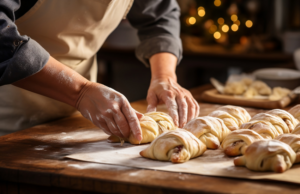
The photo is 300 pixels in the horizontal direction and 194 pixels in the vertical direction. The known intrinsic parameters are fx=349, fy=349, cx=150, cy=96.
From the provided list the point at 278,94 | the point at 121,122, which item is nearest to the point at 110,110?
the point at 121,122

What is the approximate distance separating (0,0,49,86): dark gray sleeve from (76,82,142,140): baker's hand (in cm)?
20

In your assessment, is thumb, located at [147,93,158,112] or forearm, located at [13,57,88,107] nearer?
forearm, located at [13,57,88,107]

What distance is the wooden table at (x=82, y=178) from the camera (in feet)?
2.97

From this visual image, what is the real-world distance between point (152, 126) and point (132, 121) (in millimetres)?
132

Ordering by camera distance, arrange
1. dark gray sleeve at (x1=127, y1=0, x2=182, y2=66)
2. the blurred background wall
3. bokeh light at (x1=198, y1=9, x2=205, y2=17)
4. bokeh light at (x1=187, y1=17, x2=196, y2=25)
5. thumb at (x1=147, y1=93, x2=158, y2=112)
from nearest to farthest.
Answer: thumb at (x1=147, y1=93, x2=158, y2=112) → dark gray sleeve at (x1=127, y1=0, x2=182, y2=66) → the blurred background wall → bokeh light at (x1=198, y1=9, x2=205, y2=17) → bokeh light at (x1=187, y1=17, x2=196, y2=25)

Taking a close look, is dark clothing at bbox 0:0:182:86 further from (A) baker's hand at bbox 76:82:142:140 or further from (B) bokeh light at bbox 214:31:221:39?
(B) bokeh light at bbox 214:31:221:39

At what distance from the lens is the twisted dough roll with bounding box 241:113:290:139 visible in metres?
1.26

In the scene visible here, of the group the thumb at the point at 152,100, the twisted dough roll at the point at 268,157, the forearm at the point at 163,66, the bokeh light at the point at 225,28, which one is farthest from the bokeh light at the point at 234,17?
the twisted dough roll at the point at 268,157

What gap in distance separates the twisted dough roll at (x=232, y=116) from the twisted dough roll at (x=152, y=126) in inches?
8.1

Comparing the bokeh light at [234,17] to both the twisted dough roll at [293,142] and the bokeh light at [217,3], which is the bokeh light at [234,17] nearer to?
the bokeh light at [217,3]

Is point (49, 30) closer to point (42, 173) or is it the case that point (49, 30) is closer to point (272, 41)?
point (42, 173)

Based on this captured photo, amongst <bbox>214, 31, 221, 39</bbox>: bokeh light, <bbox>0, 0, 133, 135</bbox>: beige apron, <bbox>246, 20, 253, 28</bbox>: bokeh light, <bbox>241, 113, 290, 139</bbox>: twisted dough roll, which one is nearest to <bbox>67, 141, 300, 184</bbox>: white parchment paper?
<bbox>241, 113, 290, 139</bbox>: twisted dough roll

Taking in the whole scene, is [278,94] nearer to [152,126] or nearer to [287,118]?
[287,118]

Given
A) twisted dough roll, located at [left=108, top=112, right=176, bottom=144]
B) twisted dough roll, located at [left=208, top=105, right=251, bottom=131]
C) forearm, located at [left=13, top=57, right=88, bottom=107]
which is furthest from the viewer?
twisted dough roll, located at [left=208, top=105, right=251, bottom=131]
